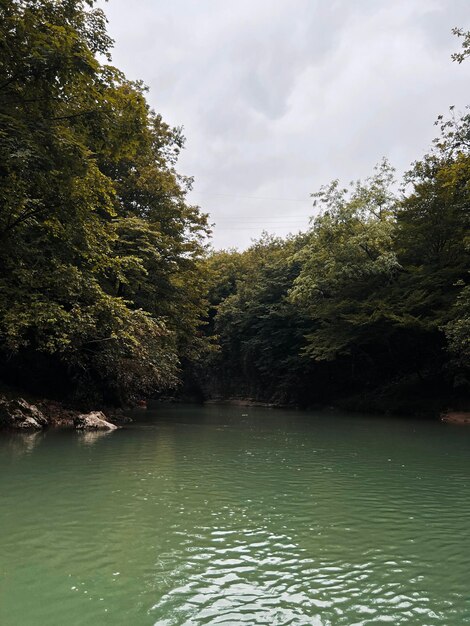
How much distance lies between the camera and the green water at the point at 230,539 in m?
4.37

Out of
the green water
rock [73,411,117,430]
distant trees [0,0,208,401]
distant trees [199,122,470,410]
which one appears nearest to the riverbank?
rock [73,411,117,430]

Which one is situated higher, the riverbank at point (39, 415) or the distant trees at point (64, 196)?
the distant trees at point (64, 196)

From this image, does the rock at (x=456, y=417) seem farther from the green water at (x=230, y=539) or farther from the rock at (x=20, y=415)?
the rock at (x=20, y=415)

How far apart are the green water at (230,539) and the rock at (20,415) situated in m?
4.56

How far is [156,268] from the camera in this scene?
26359mm

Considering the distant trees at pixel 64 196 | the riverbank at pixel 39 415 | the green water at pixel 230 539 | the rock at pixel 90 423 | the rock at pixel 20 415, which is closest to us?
the green water at pixel 230 539

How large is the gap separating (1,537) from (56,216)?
9.66 m

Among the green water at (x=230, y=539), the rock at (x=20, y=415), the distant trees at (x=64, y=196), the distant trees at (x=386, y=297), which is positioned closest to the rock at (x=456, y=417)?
the distant trees at (x=386, y=297)

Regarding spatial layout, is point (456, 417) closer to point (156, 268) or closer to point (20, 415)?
point (156, 268)

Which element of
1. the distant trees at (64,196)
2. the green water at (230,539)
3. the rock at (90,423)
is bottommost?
the green water at (230,539)

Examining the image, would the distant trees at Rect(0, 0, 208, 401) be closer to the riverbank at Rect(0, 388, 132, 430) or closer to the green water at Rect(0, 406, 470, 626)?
the riverbank at Rect(0, 388, 132, 430)

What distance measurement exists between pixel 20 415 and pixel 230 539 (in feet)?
43.4

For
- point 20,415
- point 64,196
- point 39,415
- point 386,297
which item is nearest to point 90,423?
point 39,415

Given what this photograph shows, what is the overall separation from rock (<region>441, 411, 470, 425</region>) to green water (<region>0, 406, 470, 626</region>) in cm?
1284
